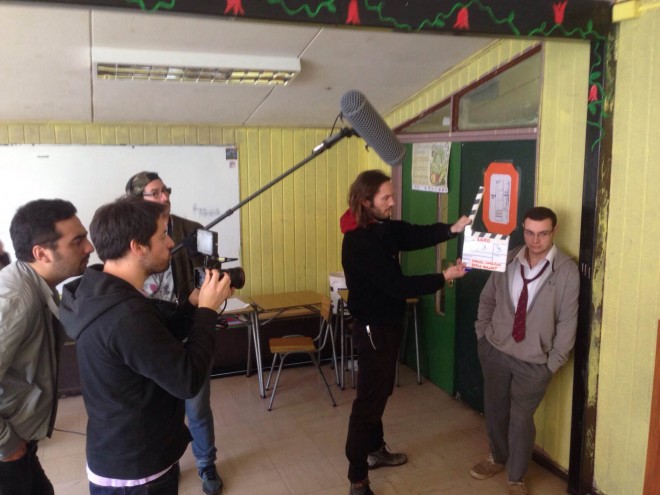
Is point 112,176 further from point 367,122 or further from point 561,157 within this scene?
point 561,157

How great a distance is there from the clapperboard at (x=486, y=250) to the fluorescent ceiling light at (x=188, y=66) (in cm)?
150

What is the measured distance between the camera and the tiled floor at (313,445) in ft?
9.79

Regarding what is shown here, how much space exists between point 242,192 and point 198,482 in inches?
95.1

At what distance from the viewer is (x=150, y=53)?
122 inches

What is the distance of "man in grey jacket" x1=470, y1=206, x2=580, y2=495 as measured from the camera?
2.69m

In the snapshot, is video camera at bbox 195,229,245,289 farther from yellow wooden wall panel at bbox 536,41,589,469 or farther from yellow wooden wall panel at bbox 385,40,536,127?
yellow wooden wall panel at bbox 385,40,536,127

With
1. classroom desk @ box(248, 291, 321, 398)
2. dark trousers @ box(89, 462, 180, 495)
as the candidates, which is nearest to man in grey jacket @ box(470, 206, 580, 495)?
classroom desk @ box(248, 291, 321, 398)

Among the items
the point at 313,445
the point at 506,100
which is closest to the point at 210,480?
the point at 313,445

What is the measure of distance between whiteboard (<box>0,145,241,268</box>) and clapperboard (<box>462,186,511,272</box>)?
8.11 feet

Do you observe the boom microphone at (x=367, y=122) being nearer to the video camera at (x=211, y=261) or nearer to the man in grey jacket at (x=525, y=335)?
the video camera at (x=211, y=261)

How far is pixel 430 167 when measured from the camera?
4.12 metres

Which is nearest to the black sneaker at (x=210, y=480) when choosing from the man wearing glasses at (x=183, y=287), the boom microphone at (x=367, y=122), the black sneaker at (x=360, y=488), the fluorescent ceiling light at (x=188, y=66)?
the man wearing glasses at (x=183, y=287)

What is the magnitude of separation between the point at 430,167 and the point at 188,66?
1.86 meters

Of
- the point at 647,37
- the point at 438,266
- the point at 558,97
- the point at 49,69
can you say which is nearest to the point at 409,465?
the point at 438,266
